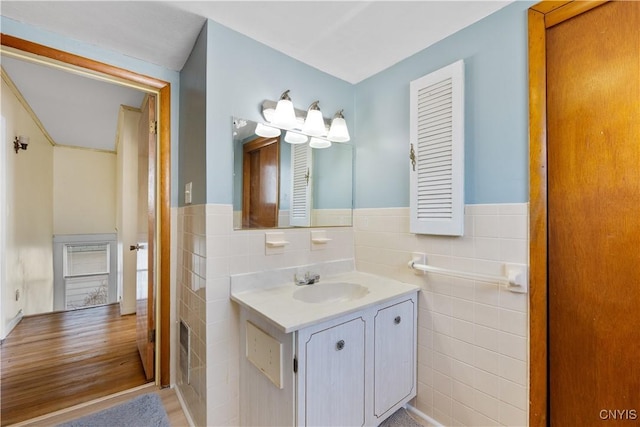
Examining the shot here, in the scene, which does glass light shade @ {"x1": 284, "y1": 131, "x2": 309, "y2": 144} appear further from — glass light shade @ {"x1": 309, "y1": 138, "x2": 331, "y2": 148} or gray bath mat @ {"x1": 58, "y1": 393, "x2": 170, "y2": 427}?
gray bath mat @ {"x1": 58, "y1": 393, "x2": 170, "y2": 427}

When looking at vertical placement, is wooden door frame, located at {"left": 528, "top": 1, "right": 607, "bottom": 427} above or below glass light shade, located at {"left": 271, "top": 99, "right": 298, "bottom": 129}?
below

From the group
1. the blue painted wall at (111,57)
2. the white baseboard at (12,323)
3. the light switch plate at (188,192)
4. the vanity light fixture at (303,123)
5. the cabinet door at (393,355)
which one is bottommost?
the white baseboard at (12,323)

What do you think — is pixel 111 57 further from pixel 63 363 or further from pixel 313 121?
pixel 63 363

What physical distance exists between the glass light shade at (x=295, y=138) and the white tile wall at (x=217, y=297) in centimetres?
58

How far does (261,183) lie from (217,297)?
68 centimetres

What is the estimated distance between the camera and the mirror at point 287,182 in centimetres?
152

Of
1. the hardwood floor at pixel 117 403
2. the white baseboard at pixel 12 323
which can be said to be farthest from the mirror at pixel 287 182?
the white baseboard at pixel 12 323

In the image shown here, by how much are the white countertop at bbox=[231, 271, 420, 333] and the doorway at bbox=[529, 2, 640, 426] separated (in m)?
0.66

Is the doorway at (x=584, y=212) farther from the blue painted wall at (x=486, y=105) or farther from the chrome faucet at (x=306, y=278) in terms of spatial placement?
the chrome faucet at (x=306, y=278)

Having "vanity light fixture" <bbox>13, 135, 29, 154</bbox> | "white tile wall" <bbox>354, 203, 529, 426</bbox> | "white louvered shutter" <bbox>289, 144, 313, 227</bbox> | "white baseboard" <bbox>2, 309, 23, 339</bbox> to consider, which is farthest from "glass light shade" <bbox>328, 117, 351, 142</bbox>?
"white baseboard" <bbox>2, 309, 23, 339</bbox>

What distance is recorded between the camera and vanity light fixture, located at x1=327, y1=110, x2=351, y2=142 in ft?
6.12

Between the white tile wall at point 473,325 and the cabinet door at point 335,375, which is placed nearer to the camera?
the cabinet door at point 335,375

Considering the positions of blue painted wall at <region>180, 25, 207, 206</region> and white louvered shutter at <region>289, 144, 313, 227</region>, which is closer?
blue painted wall at <region>180, 25, 207, 206</region>

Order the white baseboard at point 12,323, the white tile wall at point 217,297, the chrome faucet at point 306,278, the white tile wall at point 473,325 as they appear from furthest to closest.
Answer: the white baseboard at point 12,323
the chrome faucet at point 306,278
the white tile wall at point 217,297
the white tile wall at point 473,325
